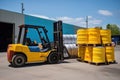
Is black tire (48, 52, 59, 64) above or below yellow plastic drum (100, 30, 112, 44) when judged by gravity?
below

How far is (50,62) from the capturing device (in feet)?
41.9

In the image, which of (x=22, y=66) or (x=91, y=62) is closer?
(x=22, y=66)

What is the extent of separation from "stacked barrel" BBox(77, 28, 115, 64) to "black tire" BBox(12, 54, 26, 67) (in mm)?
4208

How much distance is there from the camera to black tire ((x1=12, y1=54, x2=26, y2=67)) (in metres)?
11.5

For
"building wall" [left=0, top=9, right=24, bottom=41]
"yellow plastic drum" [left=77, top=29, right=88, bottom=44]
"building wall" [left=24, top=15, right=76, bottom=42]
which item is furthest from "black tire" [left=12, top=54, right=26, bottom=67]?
"building wall" [left=24, top=15, right=76, bottom=42]

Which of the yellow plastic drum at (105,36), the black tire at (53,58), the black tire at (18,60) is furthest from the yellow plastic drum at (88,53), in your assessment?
the black tire at (18,60)

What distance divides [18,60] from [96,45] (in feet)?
16.3

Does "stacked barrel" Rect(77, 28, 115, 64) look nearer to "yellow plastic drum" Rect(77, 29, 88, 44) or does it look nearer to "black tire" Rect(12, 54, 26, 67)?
"yellow plastic drum" Rect(77, 29, 88, 44)

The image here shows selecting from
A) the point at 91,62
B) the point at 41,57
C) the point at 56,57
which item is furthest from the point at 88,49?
the point at 41,57

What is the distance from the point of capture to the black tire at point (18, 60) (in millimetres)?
11455

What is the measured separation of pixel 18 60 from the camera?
457 inches

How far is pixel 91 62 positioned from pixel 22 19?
1522cm

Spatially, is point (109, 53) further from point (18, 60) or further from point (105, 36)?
point (18, 60)

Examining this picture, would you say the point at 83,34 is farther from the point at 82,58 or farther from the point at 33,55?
the point at 33,55
